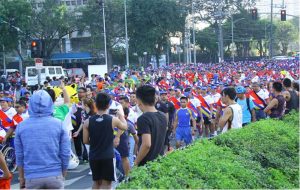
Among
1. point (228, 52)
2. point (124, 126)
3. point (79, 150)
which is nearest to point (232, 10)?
point (228, 52)

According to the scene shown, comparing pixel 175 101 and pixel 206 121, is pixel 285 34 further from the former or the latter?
pixel 175 101

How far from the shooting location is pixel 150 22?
60.2 m

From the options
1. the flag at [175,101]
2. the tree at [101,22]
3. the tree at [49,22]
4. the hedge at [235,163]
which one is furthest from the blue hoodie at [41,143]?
the tree at [101,22]

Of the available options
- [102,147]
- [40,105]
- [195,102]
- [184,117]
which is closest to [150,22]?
[195,102]

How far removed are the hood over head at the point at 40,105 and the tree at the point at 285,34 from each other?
98591 mm

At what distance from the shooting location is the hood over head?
549cm

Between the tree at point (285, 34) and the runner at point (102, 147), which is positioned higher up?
the tree at point (285, 34)

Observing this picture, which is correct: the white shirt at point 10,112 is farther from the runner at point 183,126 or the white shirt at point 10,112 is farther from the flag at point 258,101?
the flag at point 258,101

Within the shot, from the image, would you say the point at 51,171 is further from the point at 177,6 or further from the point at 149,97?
the point at 177,6

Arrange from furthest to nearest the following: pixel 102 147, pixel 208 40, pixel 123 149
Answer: pixel 208 40, pixel 123 149, pixel 102 147

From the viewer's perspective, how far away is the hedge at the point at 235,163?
5.61 m

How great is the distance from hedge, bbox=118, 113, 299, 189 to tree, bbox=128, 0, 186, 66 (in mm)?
49572

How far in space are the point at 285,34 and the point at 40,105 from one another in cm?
10237

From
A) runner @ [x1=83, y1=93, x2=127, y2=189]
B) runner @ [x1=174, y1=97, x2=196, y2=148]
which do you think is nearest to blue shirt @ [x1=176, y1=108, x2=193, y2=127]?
runner @ [x1=174, y1=97, x2=196, y2=148]
